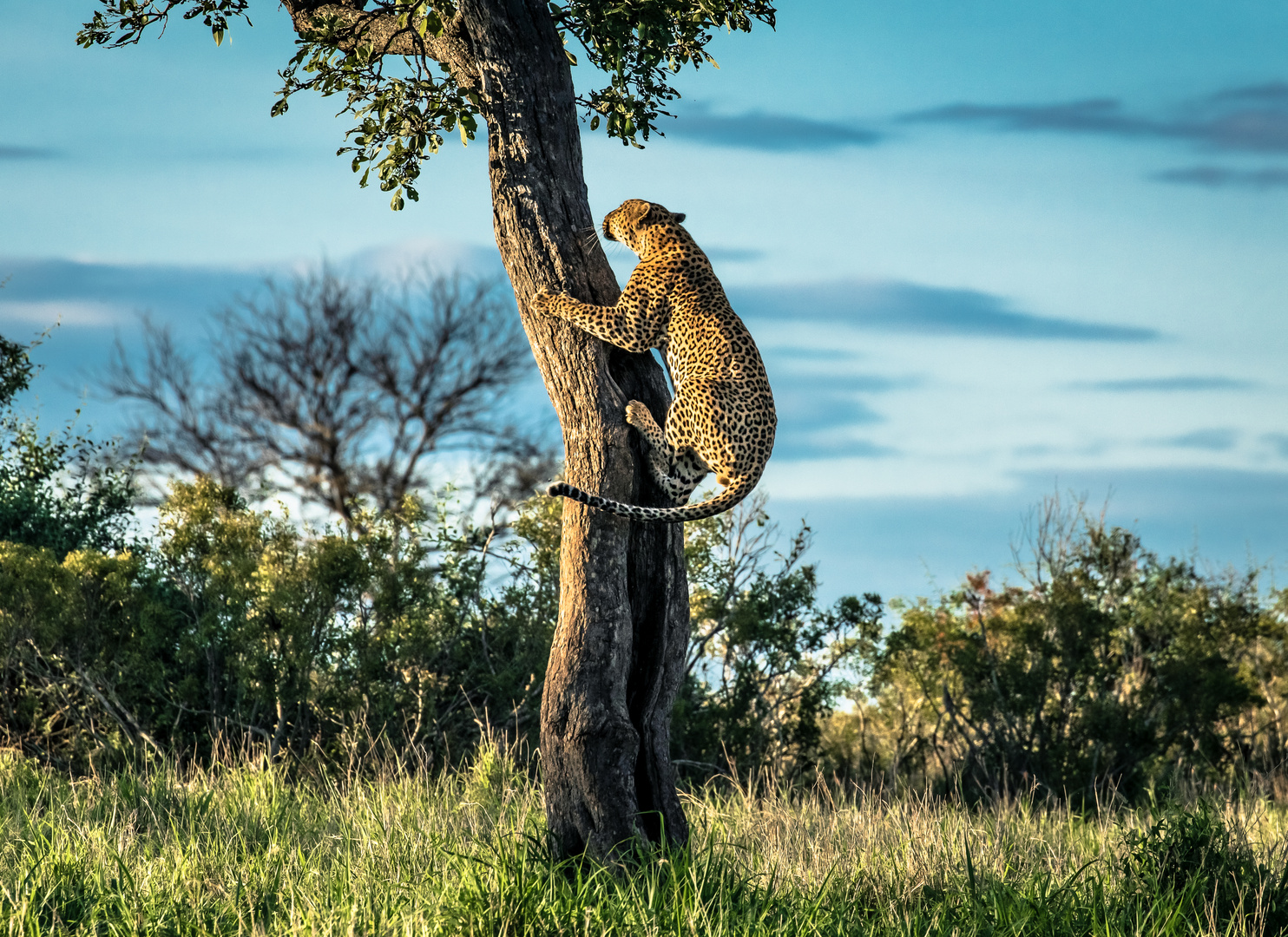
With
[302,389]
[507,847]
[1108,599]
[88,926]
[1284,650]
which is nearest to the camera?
[88,926]

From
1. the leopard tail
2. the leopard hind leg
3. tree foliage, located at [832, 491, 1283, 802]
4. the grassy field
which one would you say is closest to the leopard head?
the leopard hind leg

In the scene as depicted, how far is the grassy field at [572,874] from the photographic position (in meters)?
4.90

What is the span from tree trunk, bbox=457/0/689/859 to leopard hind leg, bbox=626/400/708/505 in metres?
0.07

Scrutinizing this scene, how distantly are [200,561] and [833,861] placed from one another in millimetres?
6286

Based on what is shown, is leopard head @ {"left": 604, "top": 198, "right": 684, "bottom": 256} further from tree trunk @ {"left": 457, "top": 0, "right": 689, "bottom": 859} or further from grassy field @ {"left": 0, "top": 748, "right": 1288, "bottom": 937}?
grassy field @ {"left": 0, "top": 748, "right": 1288, "bottom": 937}

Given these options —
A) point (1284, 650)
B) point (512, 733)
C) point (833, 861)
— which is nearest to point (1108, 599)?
point (1284, 650)

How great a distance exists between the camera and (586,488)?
5.85 m

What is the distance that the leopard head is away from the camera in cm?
611

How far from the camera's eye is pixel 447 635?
9.77 m

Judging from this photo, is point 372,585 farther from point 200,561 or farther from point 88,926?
point 88,926

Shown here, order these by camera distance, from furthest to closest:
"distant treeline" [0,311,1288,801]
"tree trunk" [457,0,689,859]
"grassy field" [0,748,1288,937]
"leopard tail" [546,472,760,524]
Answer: "distant treeline" [0,311,1288,801] → "tree trunk" [457,0,689,859] → "leopard tail" [546,472,760,524] → "grassy field" [0,748,1288,937]

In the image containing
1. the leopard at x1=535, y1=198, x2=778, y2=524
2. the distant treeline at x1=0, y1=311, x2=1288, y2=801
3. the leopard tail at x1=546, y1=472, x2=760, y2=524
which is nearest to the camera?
the leopard tail at x1=546, y1=472, x2=760, y2=524

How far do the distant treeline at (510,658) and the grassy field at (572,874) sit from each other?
1.64 meters

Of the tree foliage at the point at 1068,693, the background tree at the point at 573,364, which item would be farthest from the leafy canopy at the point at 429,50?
the tree foliage at the point at 1068,693
